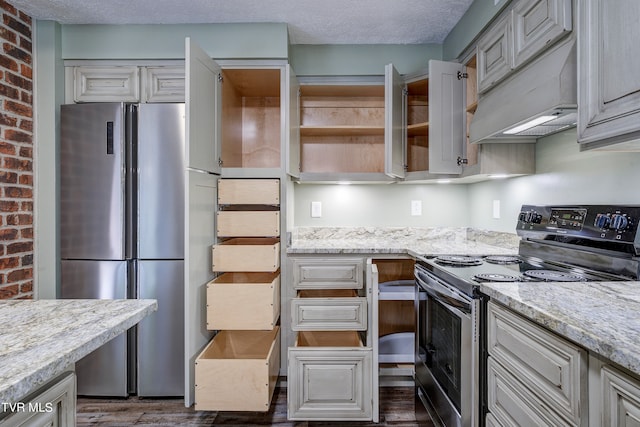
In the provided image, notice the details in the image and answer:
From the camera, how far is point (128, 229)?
2.13 m

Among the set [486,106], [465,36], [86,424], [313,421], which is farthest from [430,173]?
[86,424]

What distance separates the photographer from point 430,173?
222cm

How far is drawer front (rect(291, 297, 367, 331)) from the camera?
1972 mm

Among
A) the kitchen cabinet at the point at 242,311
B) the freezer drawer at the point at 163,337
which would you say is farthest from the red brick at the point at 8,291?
the kitchen cabinet at the point at 242,311

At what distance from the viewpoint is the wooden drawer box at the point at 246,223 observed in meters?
2.15

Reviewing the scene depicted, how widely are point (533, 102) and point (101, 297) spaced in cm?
244

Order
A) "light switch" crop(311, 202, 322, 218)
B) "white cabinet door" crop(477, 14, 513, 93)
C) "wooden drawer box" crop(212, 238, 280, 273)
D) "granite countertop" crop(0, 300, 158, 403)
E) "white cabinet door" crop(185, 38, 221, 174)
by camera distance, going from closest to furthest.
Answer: "granite countertop" crop(0, 300, 158, 403)
"white cabinet door" crop(477, 14, 513, 93)
"white cabinet door" crop(185, 38, 221, 174)
"wooden drawer box" crop(212, 238, 280, 273)
"light switch" crop(311, 202, 322, 218)

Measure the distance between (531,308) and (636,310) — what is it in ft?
0.70

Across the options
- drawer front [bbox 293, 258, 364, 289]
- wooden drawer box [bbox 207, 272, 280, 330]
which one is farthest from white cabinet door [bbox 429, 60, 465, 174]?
wooden drawer box [bbox 207, 272, 280, 330]

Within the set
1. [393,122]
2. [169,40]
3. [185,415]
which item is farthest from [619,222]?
[169,40]

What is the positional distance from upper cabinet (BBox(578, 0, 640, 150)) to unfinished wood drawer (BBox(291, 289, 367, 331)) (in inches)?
50.8

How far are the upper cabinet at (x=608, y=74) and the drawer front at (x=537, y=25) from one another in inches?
3.9

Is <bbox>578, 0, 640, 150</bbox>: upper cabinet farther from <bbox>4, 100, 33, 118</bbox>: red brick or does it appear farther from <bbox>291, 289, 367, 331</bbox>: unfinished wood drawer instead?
<bbox>4, 100, 33, 118</bbox>: red brick

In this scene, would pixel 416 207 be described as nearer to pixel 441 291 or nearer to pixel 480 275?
pixel 441 291
